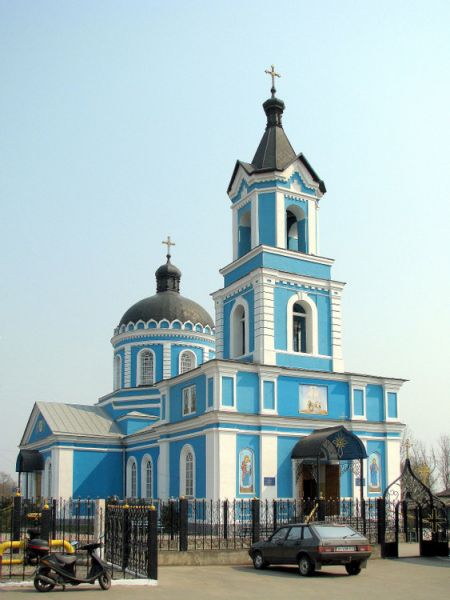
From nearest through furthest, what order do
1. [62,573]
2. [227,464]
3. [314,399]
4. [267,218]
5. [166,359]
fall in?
[62,573]
[227,464]
[314,399]
[267,218]
[166,359]

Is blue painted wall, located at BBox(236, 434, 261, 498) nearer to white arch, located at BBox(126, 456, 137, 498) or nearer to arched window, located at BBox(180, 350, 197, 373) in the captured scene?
white arch, located at BBox(126, 456, 137, 498)

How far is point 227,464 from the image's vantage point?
2361cm

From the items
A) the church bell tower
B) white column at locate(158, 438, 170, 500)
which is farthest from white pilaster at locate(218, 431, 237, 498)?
white column at locate(158, 438, 170, 500)

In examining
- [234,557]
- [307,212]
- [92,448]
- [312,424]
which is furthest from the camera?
[92,448]

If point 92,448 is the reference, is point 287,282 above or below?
above

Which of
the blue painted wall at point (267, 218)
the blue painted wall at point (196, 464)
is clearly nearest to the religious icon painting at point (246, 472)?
the blue painted wall at point (196, 464)

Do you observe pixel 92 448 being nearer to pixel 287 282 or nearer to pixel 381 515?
pixel 287 282

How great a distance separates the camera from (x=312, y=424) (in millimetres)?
25359

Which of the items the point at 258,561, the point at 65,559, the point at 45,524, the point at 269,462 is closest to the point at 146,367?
the point at 269,462

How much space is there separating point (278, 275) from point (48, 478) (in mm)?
15183

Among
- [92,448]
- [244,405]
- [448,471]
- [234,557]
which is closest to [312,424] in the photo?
[244,405]

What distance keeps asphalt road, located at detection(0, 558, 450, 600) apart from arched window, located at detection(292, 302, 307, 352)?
10976mm

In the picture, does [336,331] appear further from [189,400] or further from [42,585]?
[42,585]

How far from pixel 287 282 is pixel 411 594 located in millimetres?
15332
